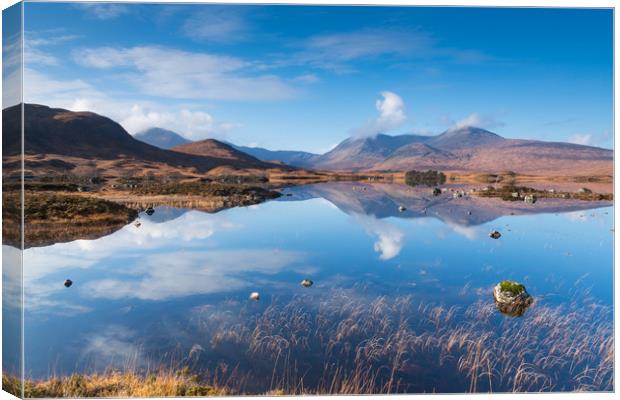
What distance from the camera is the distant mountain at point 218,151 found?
78688mm

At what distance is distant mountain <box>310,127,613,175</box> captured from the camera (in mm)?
28680

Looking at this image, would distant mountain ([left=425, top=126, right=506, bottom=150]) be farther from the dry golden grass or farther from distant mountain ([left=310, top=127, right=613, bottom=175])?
the dry golden grass

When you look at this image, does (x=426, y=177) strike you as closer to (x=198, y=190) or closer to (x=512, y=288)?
(x=198, y=190)

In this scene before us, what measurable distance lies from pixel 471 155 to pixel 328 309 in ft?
101

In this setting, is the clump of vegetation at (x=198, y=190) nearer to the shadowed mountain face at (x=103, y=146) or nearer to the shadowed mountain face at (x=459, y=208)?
the shadowed mountain face at (x=103, y=146)

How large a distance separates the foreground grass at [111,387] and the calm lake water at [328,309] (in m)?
0.66

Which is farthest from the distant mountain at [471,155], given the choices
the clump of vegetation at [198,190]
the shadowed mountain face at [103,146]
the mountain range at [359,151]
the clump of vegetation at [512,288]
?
the shadowed mountain face at [103,146]

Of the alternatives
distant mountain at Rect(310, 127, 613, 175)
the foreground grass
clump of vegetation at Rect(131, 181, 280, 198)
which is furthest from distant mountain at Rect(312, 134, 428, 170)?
the foreground grass

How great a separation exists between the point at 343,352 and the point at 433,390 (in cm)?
230

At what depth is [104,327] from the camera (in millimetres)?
12750

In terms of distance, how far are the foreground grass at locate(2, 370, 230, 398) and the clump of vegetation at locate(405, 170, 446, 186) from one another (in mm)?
58405

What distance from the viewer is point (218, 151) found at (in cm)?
9219

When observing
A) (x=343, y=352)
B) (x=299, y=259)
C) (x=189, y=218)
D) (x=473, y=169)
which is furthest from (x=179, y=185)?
(x=343, y=352)

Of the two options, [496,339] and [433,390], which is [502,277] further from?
[433,390]
